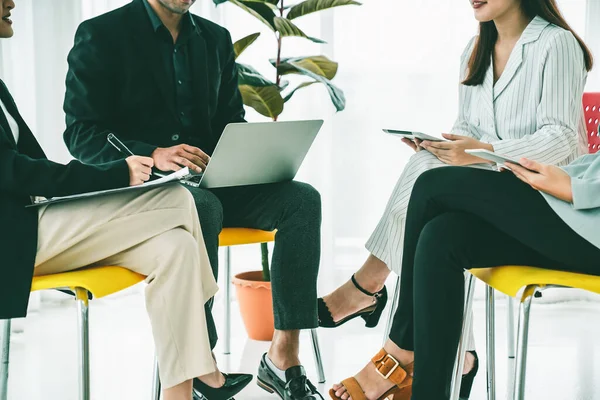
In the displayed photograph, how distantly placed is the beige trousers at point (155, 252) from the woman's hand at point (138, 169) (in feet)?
0.12

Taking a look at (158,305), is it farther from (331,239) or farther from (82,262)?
(331,239)

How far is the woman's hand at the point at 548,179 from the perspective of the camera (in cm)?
131

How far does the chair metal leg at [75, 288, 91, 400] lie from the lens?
1.34 m

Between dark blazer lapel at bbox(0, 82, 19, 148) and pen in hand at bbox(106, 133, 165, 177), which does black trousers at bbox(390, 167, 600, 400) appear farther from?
dark blazer lapel at bbox(0, 82, 19, 148)

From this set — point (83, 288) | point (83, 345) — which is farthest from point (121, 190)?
point (83, 345)

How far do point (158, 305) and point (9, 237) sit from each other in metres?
0.31

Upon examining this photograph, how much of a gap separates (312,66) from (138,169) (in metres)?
1.17

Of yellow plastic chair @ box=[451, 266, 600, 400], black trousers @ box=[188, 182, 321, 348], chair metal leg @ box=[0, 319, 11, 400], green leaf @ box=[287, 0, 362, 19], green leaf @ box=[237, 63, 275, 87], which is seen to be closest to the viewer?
yellow plastic chair @ box=[451, 266, 600, 400]

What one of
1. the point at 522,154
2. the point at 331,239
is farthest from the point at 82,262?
the point at 331,239

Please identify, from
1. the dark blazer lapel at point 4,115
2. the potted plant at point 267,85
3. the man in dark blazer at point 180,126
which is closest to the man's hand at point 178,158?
the man in dark blazer at point 180,126

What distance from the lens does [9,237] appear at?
1354 mm

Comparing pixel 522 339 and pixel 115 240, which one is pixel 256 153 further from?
pixel 522 339

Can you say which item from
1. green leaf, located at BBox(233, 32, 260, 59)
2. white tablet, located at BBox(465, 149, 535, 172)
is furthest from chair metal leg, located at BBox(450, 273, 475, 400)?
green leaf, located at BBox(233, 32, 260, 59)

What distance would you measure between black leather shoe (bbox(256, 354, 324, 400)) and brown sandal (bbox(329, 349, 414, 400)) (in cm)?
16
